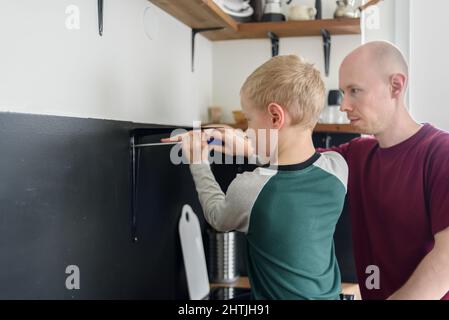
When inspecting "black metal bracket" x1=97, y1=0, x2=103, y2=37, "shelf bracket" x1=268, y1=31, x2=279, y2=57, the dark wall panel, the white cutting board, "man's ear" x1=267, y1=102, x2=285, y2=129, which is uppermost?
"shelf bracket" x1=268, y1=31, x2=279, y2=57

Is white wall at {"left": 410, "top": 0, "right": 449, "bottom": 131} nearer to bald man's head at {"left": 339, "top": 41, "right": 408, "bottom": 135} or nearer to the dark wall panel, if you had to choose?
bald man's head at {"left": 339, "top": 41, "right": 408, "bottom": 135}

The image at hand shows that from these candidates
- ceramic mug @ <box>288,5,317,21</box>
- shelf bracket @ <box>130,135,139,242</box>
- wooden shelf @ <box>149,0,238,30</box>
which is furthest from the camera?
ceramic mug @ <box>288,5,317,21</box>

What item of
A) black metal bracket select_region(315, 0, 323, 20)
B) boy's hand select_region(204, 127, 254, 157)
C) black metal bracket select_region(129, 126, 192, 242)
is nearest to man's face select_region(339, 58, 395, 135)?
boy's hand select_region(204, 127, 254, 157)

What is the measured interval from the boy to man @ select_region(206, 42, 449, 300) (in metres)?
0.20

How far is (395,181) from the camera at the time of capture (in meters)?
1.14

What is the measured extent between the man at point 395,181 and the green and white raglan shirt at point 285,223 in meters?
0.23

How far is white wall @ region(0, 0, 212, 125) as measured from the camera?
0.92 metres

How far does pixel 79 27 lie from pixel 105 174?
347mm

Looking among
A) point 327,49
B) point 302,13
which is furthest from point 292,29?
point 327,49

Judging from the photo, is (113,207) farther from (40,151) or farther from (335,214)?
(335,214)

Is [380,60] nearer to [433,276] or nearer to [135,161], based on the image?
[433,276]

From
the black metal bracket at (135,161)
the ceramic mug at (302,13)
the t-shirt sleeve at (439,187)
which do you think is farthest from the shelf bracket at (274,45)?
the t-shirt sleeve at (439,187)
